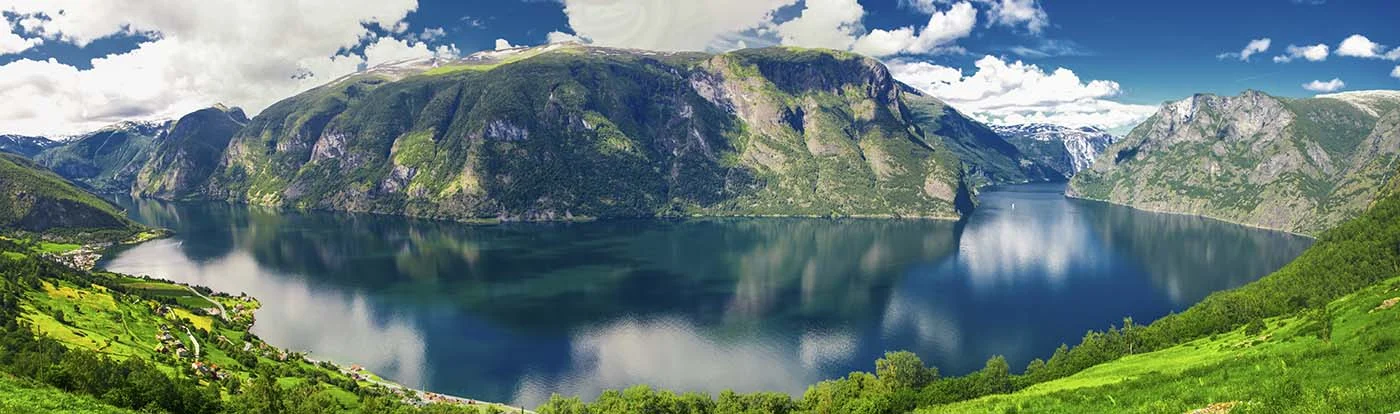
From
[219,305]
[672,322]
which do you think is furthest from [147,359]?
[672,322]

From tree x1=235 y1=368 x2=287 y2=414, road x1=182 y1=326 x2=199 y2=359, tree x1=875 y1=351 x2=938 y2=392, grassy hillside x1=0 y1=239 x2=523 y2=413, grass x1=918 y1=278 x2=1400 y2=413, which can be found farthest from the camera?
road x1=182 y1=326 x2=199 y2=359

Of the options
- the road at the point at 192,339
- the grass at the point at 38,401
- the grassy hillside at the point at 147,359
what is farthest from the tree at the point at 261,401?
the road at the point at 192,339

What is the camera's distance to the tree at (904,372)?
87.4 meters

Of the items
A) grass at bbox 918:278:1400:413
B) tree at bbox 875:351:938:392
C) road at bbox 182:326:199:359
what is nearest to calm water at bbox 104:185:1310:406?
road at bbox 182:326:199:359

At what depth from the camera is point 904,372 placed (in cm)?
9094

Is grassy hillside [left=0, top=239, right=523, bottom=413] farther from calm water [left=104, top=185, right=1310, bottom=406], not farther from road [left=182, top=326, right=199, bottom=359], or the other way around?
calm water [left=104, top=185, right=1310, bottom=406]

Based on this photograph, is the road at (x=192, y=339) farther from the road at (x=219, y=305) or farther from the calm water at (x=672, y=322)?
the road at (x=219, y=305)

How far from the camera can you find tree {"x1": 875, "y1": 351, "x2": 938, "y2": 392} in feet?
287

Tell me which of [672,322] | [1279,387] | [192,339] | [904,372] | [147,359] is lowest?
[672,322]

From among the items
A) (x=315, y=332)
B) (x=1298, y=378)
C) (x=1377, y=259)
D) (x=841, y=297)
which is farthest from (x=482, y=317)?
(x=1377, y=259)

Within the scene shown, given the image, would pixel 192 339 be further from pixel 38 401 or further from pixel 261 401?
pixel 38 401

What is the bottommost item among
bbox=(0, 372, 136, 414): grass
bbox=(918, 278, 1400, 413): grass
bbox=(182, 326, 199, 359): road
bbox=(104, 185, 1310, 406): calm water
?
bbox=(104, 185, 1310, 406): calm water

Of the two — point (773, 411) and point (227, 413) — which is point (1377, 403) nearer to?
point (773, 411)

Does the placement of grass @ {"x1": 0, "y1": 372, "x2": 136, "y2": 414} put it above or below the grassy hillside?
above
